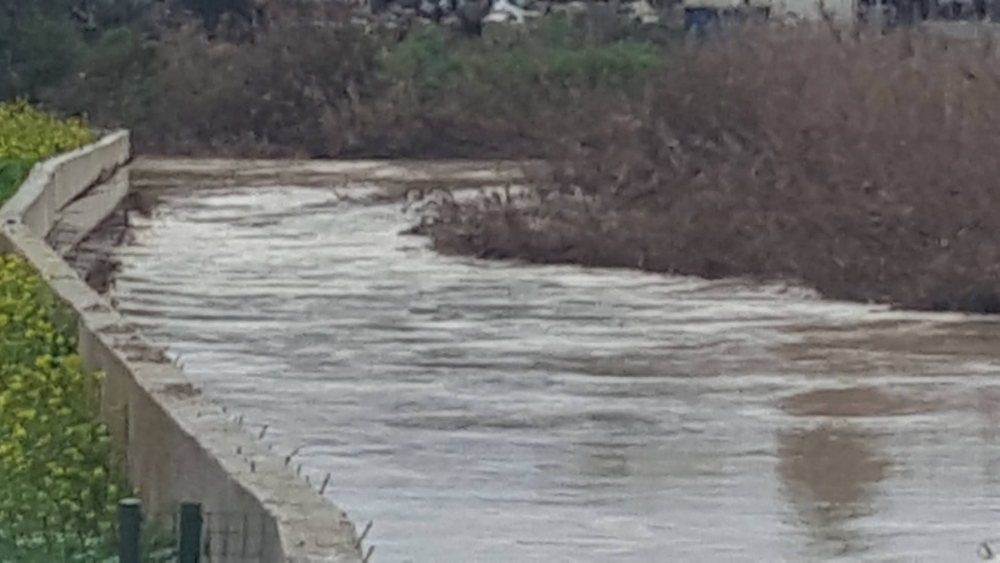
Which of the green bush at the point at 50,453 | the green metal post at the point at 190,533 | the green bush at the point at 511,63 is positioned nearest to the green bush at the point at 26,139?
the green bush at the point at 511,63

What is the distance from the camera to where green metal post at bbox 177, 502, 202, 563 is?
262 inches

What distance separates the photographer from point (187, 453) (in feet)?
30.2

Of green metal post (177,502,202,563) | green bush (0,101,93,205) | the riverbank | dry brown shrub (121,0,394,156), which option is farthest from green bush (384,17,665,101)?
green metal post (177,502,202,563)

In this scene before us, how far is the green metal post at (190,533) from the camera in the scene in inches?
262

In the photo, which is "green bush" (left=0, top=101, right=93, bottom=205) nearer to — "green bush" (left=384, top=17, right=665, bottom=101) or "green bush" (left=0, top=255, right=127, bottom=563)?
"green bush" (left=384, top=17, right=665, bottom=101)

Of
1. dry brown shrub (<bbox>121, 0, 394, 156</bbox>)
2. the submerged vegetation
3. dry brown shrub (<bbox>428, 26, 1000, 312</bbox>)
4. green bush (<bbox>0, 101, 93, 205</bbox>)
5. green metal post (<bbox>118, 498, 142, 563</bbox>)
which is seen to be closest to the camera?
green metal post (<bbox>118, 498, 142, 563</bbox>)

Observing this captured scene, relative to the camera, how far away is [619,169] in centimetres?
2659

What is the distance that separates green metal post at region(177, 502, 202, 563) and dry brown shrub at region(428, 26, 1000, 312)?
1352 cm

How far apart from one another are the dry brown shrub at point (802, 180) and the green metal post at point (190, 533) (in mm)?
13519

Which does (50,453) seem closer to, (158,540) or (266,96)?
(158,540)

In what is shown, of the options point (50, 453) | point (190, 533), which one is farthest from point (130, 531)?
point (50, 453)

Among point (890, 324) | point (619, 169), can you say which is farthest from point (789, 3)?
point (890, 324)

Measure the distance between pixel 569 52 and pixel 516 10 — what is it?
29.3 ft

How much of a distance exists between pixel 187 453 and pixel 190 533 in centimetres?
254
